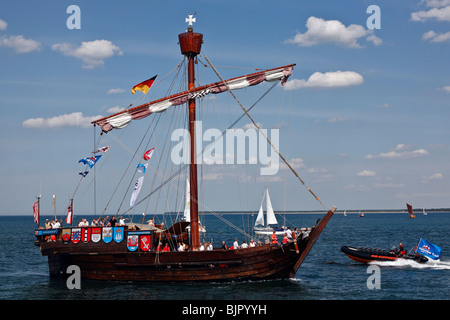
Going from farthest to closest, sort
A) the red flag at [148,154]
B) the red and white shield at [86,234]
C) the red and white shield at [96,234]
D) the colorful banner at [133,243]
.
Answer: the red flag at [148,154], the red and white shield at [86,234], the red and white shield at [96,234], the colorful banner at [133,243]

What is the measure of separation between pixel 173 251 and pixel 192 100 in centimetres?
1141

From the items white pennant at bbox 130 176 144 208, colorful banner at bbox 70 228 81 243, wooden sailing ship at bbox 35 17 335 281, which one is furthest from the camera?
white pennant at bbox 130 176 144 208

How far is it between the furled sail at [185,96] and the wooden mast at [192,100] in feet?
2.66

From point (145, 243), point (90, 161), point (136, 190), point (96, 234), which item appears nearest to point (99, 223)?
point (96, 234)

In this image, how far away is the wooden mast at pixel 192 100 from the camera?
119 feet

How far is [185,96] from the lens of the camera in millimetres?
37344

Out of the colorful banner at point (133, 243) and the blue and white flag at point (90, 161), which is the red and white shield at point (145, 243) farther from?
the blue and white flag at point (90, 161)

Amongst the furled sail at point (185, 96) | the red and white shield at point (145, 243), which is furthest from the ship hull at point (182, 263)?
the furled sail at point (185, 96)

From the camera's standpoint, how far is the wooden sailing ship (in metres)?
33.3

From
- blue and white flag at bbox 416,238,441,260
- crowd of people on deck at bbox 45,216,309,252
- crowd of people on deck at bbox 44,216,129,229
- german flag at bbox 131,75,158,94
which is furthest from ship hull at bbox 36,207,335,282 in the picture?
blue and white flag at bbox 416,238,441,260

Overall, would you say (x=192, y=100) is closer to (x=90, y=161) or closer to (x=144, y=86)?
(x=144, y=86)

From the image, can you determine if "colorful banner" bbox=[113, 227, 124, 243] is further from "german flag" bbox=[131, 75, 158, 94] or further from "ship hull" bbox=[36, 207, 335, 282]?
"german flag" bbox=[131, 75, 158, 94]

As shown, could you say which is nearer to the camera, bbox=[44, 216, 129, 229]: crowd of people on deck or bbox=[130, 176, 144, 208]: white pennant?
A: bbox=[44, 216, 129, 229]: crowd of people on deck
